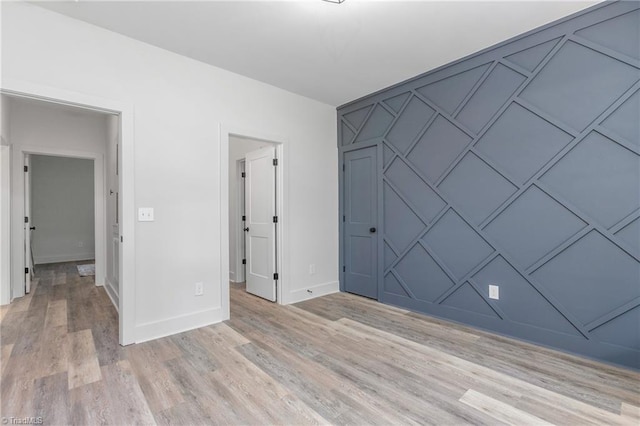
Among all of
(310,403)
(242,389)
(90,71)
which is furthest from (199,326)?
(90,71)

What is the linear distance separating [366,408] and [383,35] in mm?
2869

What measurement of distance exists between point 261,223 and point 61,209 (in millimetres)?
6435

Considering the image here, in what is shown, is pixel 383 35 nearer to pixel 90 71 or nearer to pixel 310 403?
pixel 90 71

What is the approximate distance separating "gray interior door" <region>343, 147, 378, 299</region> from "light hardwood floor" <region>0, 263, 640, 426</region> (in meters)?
0.94

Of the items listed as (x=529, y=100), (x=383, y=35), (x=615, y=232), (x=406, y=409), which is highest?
(x=383, y=35)

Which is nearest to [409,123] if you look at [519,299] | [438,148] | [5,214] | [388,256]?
[438,148]

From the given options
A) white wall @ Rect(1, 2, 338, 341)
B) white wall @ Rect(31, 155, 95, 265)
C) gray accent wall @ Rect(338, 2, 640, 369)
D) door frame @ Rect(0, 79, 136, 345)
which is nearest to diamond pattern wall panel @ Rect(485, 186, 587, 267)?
gray accent wall @ Rect(338, 2, 640, 369)

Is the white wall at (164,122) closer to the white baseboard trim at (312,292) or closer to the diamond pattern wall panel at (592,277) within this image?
the white baseboard trim at (312,292)

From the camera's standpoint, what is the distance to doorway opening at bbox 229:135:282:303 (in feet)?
12.5

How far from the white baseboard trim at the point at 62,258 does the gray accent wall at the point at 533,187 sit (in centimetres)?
776

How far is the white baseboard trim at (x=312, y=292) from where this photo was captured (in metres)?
3.81

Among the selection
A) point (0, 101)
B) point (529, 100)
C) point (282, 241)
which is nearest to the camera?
point (529, 100)

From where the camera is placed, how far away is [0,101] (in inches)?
128

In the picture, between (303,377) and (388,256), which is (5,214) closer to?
(303,377)
